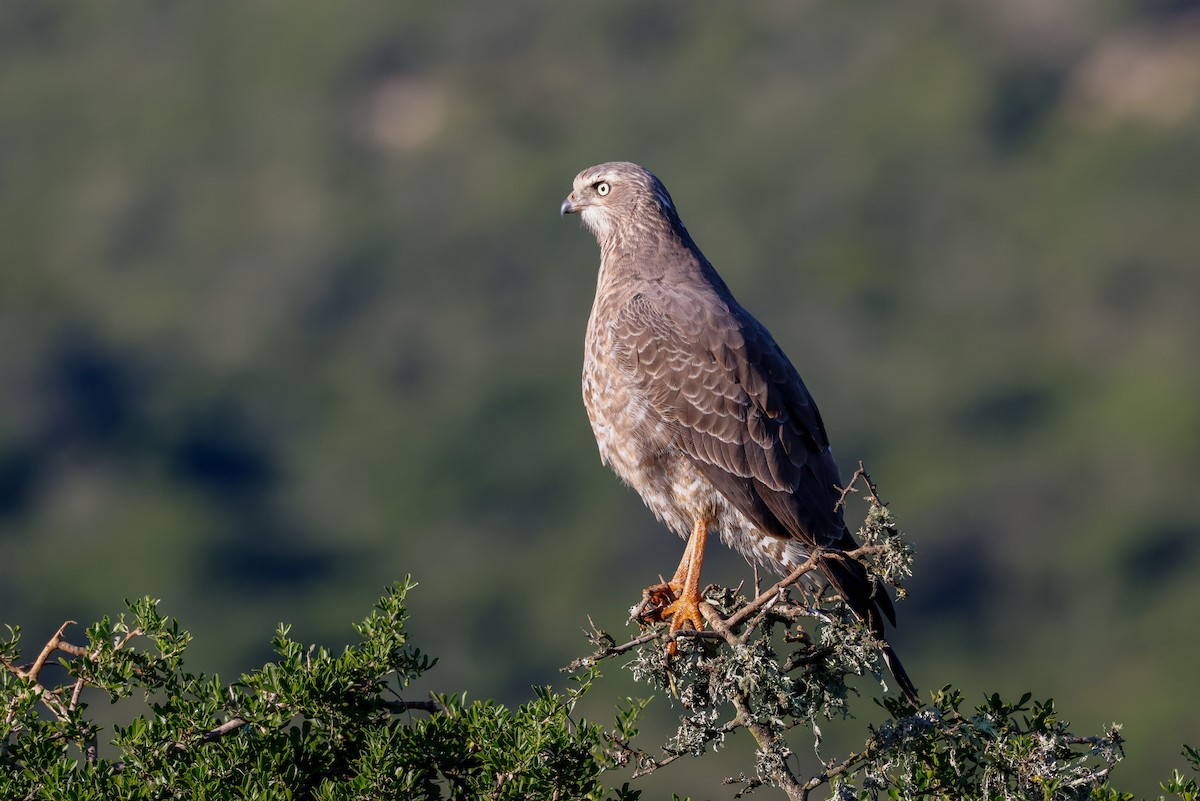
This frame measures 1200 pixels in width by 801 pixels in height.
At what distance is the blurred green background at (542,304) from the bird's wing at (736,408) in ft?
146

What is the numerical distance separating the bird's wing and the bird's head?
84 centimetres

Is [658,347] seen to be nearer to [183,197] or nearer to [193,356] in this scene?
[193,356]

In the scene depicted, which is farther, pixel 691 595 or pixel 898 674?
pixel 691 595

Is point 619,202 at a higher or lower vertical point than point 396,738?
higher

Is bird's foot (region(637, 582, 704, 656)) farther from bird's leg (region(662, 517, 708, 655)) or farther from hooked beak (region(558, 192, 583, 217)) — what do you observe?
hooked beak (region(558, 192, 583, 217))

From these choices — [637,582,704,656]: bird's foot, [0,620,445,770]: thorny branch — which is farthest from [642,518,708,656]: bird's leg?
[0,620,445,770]: thorny branch

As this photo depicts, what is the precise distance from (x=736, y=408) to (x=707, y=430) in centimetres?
18

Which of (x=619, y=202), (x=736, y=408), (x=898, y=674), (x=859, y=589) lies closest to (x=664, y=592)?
(x=736, y=408)

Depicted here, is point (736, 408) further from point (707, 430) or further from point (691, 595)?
point (691, 595)

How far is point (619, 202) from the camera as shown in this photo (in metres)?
9.38

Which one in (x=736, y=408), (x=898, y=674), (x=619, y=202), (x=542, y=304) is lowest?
(x=898, y=674)

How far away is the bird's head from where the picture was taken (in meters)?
9.23

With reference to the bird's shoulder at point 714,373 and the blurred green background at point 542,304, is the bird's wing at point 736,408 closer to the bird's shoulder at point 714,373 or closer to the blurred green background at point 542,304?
the bird's shoulder at point 714,373

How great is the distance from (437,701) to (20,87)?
104966mm
